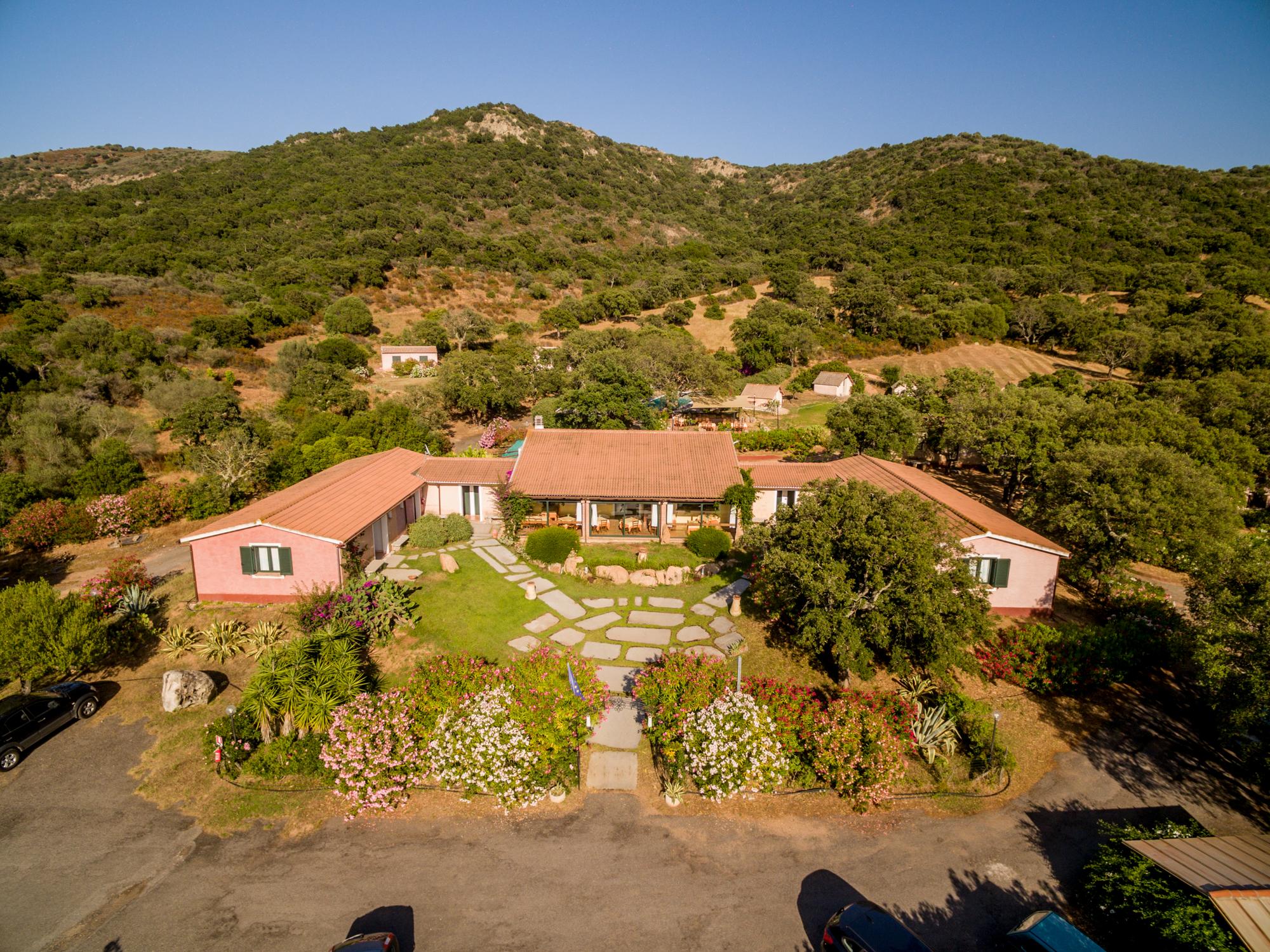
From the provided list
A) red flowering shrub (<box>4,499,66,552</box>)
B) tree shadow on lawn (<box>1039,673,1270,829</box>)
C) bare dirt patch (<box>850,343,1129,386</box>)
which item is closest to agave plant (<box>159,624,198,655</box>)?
red flowering shrub (<box>4,499,66,552</box>)

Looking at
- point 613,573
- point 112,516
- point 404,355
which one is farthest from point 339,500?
point 404,355

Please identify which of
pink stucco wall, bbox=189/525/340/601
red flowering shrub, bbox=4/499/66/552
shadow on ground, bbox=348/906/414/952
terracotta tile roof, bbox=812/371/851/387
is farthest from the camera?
terracotta tile roof, bbox=812/371/851/387

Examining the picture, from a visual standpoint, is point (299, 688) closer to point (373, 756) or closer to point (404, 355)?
point (373, 756)

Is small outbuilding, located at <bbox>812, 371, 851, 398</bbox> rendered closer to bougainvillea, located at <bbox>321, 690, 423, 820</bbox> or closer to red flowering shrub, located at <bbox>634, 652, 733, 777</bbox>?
red flowering shrub, located at <bbox>634, 652, 733, 777</bbox>

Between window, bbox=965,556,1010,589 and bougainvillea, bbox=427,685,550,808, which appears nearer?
bougainvillea, bbox=427,685,550,808

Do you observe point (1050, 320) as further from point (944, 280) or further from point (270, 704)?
point (270, 704)

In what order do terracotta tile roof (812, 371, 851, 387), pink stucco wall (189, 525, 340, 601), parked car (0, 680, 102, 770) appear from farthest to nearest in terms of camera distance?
terracotta tile roof (812, 371, 851, 387), pink stucco wall (189, 525, 340, 601), parked car (0, 680, 102, 770)

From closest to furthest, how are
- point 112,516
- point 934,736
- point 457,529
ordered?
1. point 934,736
2. point 457,529
3. point 112,516
